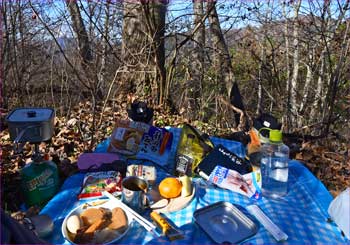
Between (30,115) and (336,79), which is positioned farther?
(336,79)

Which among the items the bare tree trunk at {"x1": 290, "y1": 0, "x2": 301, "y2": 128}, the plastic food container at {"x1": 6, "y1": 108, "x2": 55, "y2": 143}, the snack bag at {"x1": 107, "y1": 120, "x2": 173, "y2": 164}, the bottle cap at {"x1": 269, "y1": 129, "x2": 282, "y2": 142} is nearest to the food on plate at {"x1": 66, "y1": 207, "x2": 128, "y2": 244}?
the plastic food container at {"x1": 6, "y1": 108, "x2": 55, "y2": 143}

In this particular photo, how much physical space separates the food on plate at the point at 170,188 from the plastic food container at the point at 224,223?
0.43 ft

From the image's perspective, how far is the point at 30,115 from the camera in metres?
1.51

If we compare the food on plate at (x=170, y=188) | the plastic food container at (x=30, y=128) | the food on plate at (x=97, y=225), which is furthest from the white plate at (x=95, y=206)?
the plastic food container at (x=30, y=128)

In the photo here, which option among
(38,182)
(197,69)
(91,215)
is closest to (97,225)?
(91,215)

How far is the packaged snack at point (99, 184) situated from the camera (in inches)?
55.0

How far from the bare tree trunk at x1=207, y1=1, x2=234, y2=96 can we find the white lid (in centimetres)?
289

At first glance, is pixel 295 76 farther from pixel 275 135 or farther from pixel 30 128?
pixel 30 128

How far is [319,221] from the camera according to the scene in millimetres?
1324

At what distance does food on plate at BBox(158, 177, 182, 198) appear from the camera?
4.48ft

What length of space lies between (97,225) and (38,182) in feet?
1.39

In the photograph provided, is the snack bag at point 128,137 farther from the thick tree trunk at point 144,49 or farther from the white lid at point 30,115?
the thick tree trunk at point 144,49

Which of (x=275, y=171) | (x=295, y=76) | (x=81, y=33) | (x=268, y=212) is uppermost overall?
(x=81, y=33)

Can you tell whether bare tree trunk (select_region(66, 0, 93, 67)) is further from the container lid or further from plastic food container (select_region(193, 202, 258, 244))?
plastic food container (select_region(193, 202, 258, 244))
